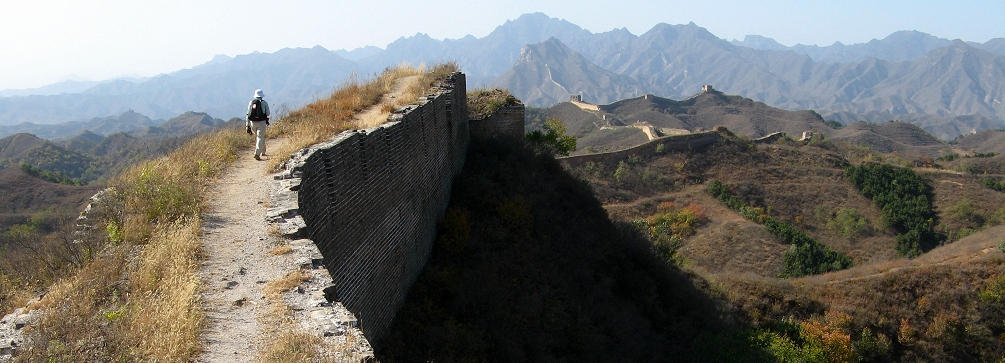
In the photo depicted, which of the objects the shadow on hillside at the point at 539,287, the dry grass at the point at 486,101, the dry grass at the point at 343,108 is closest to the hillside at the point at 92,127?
the dry grass at the point at 486,101

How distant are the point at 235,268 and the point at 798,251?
29.9 metres

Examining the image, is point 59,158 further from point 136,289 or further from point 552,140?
point 136,289

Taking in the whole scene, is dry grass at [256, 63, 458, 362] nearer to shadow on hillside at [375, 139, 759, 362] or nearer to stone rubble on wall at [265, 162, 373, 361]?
stone rubble on wall at [265, 162, 373, 361]

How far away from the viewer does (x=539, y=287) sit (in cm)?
1153

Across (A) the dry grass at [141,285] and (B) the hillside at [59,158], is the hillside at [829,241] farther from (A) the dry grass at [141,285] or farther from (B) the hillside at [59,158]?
(B) the hillside at [59,158]

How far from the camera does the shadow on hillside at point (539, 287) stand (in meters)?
9.00

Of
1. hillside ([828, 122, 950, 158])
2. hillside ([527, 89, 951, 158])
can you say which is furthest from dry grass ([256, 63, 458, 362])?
hillside ([828, 122, 950, 158])

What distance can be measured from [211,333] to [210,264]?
120 cm

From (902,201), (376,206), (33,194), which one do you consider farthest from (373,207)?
(902,201)

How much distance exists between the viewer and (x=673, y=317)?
14.9m

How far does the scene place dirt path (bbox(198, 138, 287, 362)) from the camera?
3.96m

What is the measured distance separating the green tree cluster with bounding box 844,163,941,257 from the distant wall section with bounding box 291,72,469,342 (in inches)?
1239

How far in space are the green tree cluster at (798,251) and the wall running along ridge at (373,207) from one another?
22213 millimetres

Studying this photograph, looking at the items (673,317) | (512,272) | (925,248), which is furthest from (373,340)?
(925,248)
